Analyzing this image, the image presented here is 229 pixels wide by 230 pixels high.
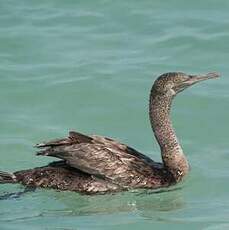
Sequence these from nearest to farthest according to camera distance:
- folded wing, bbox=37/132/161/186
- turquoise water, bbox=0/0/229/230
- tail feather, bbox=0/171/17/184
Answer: turquoise water, bbox=0/0/229/230
folded wing, bbox=37/132/161/186
tail feather, bbox=0/171/17/184

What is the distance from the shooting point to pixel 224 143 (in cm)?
1318

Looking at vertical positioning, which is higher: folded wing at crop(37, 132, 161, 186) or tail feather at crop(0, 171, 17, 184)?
folded wing at crop(37, 132, 161, 186)

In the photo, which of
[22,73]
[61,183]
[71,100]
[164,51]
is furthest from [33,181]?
[164,51]

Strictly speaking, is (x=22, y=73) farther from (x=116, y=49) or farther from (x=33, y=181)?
(x=33, y=181)

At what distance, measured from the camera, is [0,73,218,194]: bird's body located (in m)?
11.4

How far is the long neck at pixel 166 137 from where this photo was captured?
11820 mm

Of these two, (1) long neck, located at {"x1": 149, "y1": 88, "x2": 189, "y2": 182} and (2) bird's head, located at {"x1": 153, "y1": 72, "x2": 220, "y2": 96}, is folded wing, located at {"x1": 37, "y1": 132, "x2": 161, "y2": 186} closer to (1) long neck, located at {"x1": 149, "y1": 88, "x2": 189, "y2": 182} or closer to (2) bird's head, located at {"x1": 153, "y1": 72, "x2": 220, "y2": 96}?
(1) long neck, located at {"x1": 149, "y1": 88, "x2": 189, "y2": 182}

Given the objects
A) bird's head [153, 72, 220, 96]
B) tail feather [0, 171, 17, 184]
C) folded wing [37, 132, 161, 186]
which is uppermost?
bird's head [153, 72, 220, 96]

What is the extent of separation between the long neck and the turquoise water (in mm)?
182

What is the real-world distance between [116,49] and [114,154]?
4.88 m

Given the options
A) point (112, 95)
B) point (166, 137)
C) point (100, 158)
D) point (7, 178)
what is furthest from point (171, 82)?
point (112, 95)

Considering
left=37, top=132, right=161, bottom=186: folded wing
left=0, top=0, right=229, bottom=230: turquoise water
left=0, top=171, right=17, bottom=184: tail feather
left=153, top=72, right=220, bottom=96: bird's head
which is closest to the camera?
left=0, top=0, right=229, bottom=230: turquoise water

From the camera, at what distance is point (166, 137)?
39.4 feet

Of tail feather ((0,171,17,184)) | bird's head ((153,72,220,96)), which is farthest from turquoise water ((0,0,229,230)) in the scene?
bird's head ((153,72,220,96))
